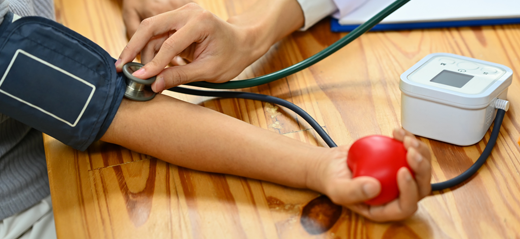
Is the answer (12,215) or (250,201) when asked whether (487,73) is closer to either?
(250,201)

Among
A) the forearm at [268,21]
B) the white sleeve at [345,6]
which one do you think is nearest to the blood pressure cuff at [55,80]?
the forearm at [268,21]

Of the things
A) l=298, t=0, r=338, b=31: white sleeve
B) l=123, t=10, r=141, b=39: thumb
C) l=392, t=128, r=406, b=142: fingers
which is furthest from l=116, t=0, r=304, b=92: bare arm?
l=392, t=128, r=406, b=142: fingers

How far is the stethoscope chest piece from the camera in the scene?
628mm

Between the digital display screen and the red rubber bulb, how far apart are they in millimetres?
187

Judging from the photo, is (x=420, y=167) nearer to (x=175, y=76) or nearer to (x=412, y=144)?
(x=412, y=144)

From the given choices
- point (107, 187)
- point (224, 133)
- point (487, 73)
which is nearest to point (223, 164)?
point (224, 133)

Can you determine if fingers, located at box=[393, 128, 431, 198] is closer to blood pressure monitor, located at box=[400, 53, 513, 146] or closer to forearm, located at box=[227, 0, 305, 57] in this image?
blood pressure monitor, located at box=[400, 53, 513, 146]

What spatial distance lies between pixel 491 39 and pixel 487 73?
0.89 feet

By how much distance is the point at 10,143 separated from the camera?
0.77 m

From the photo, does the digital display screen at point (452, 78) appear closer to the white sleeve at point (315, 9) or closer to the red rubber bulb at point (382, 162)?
the red rubber bulb at point (382, 162)

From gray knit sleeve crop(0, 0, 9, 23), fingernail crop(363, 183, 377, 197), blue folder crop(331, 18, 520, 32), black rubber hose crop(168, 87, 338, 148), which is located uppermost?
gray knit sleeve crop(0, 0, 9, 23)

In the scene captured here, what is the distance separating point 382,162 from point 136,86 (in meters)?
0.39

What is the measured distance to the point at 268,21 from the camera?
851mm

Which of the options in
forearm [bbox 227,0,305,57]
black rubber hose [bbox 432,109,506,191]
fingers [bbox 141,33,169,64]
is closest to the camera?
black rubber hose [bbox 432,109,506,191]
